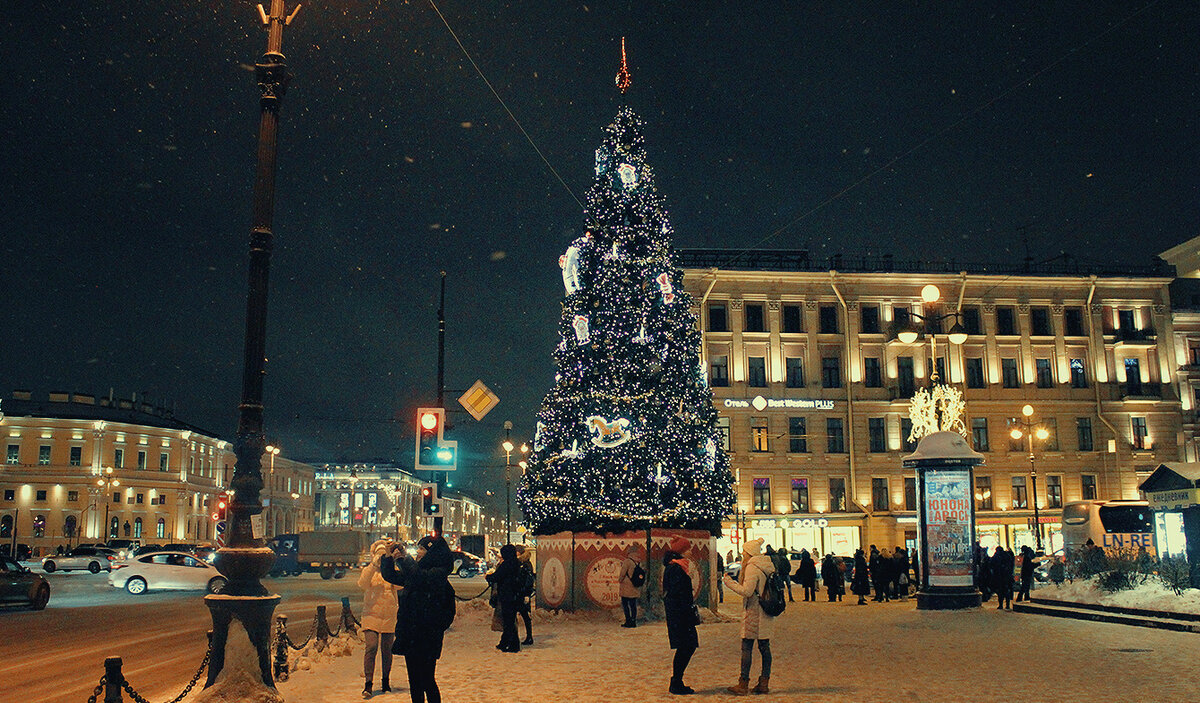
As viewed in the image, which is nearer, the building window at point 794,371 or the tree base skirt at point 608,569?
the tree base skirt at point 608,569

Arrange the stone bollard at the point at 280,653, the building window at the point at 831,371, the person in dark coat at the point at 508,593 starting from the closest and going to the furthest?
the stone bollard at the point at 280,653 → the person in dark coat at the point at 508,593 → the building window at the point at 831,371

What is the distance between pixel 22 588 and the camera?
24.3 metres

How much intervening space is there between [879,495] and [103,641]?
4512 centimetres

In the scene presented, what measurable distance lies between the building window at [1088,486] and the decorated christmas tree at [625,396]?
4167 centimetres

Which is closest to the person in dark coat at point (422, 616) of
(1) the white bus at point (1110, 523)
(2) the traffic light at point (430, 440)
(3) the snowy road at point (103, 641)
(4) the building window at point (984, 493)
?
(3) the snowy road at point (103, 641)

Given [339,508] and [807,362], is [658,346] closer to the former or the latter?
[807,362]

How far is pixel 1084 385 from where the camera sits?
2265 inches

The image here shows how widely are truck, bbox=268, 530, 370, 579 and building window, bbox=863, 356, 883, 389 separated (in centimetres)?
3031

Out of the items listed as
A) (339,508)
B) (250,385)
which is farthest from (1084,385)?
(339,508)

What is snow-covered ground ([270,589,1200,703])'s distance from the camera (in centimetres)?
1078

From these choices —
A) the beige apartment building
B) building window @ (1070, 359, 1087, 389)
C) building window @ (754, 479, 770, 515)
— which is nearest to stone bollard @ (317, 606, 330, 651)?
the beige apartment building

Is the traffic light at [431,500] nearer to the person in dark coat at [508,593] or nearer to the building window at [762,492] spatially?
the person in dark coat at [508,593]

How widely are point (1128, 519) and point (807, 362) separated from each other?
18884 millimetres

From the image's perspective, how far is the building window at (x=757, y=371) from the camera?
55419 millimetres
